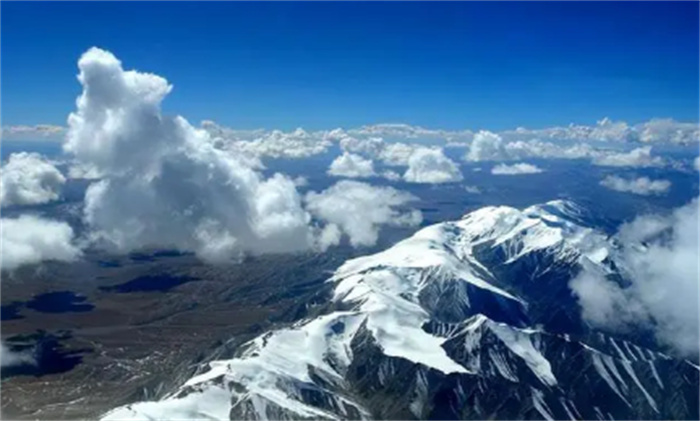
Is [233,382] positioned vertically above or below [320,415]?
above

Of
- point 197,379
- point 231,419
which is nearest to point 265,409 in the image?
point 231,419

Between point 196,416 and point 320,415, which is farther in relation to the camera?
point 320,415

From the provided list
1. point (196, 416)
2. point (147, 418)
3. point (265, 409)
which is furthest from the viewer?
point (265, 409)

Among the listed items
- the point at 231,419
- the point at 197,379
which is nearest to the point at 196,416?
the point at 231,419

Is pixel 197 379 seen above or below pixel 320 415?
above

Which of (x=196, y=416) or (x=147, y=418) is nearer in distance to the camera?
(x=147, y=418)

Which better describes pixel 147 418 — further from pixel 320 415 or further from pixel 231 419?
pixel 320 415

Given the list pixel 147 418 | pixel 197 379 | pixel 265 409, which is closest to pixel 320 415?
pixel 265 409

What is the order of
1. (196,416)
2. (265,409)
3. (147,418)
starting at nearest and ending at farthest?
(147,418) < (196,416) < (265,409)

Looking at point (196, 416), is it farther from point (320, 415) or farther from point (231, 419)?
point (320, 415)
